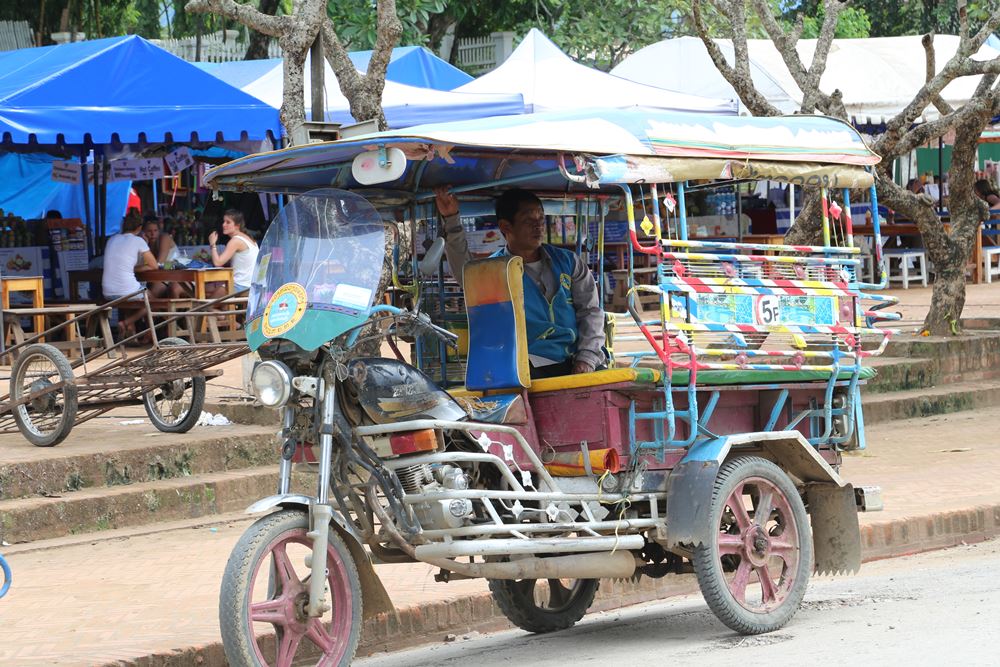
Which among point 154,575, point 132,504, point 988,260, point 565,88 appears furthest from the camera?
point 988,260

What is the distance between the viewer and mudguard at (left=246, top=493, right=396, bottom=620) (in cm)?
510

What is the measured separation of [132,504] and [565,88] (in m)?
10.1

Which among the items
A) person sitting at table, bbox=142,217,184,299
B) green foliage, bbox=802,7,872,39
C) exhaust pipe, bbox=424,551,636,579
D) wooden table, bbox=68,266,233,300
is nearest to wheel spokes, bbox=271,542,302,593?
exhaust pipe, bbox=424,551,636,579

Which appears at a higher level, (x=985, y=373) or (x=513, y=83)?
(x=513, y=83)

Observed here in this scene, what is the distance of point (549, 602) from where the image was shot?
268 inches

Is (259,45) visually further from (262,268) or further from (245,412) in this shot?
(262,268)

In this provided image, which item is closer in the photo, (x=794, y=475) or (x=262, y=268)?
(x=262, y=268)

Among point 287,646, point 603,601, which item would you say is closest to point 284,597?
point 287,646

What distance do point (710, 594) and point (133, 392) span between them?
4832 millimetres

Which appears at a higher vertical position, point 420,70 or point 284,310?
point 420,70

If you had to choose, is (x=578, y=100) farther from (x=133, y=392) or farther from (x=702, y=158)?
(x=702, y=158)

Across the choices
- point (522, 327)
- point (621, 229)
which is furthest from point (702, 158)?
point (621, 229)

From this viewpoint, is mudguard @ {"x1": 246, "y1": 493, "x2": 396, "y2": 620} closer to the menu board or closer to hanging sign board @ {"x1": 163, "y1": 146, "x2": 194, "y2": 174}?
hanging sign board @ {"x1": 163, "y1": 146, "x2": 194, "y2": 174}

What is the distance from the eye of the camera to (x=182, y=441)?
30.2ft
